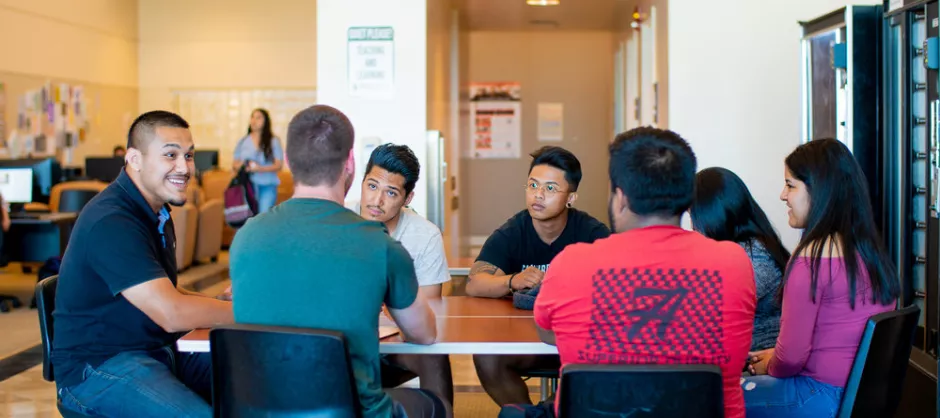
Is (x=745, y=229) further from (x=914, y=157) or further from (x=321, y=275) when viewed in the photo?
(x=914, y=157)

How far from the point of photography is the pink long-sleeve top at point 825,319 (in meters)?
2.48

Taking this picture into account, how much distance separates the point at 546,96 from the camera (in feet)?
40.2

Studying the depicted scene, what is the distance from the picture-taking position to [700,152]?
5391 millimetres

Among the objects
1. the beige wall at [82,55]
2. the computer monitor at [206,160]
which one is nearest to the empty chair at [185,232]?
the beige wall at [82,55]

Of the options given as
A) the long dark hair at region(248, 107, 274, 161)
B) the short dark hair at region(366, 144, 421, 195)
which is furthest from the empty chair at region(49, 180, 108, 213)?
the short dark hair at region(366, 144, 421, 195)

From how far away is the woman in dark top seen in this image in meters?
3.03

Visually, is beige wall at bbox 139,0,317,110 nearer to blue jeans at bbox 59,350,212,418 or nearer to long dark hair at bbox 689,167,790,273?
long dark hair at bbox 689,167,790,273

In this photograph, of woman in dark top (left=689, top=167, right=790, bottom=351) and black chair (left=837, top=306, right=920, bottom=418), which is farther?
woman in dark top (left=689, top=167, right=790, bottom=351)

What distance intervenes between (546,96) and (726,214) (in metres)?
9.30

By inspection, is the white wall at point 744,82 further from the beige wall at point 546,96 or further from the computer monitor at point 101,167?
the computer monitor at point 101,167

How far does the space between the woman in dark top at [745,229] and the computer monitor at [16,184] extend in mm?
6822

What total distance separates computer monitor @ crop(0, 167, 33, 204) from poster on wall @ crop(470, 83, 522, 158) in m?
5.48

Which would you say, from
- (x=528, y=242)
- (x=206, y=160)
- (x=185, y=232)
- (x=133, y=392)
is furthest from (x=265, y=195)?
(x=133, y=392)

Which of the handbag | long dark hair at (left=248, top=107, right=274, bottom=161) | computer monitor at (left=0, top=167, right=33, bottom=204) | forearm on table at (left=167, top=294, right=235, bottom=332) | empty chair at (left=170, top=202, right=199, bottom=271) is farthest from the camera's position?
long dark hair at (left=248, top=107, right=274, bottom=161)
